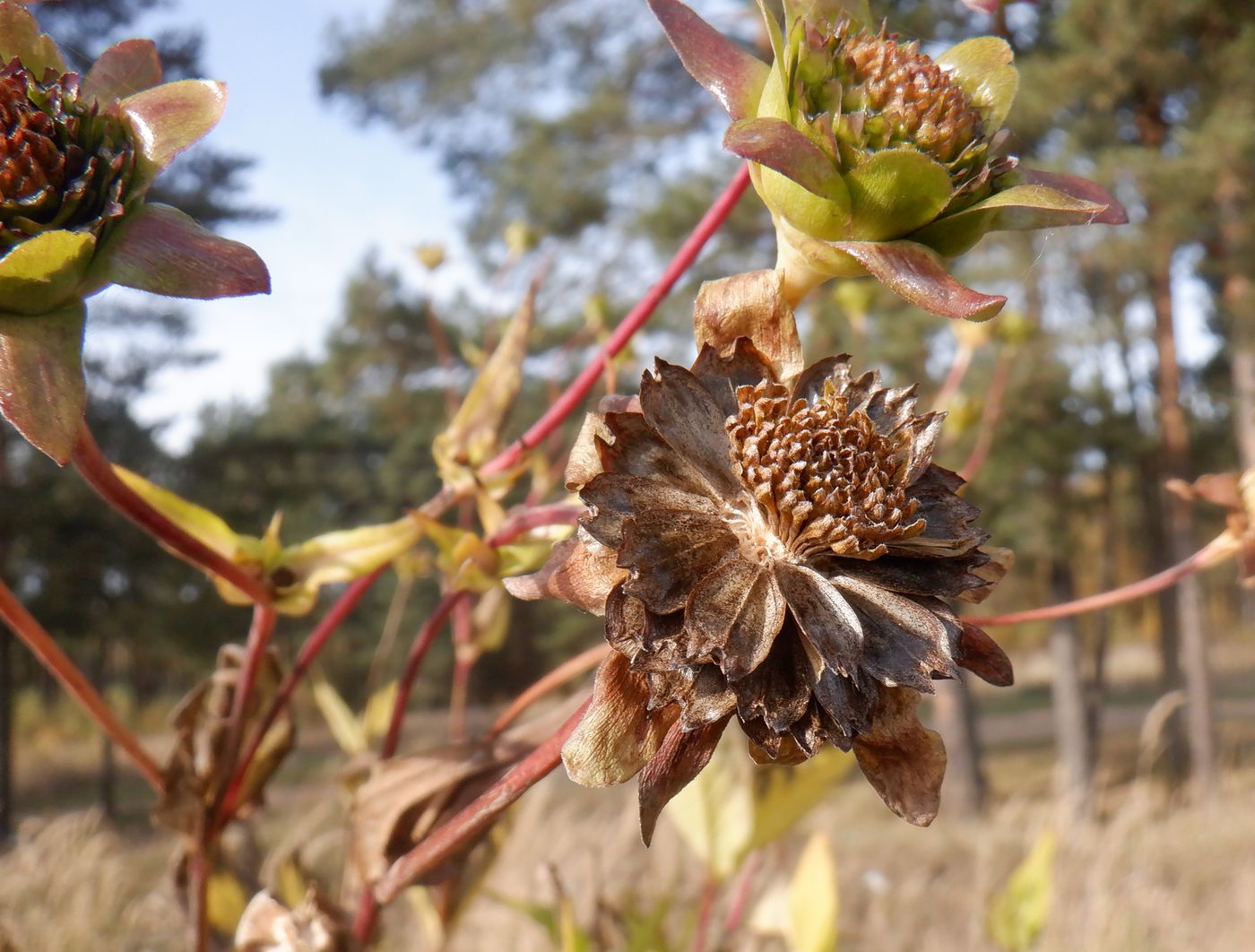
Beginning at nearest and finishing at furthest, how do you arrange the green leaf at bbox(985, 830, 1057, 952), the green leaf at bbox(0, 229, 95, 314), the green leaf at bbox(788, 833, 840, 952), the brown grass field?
the green leaf at bbox(0, 229, 95, 314) → the green leaf at bbox(788, 833, 840, 952) → the green leaf at bbox(985, 830, 1057, 952) → the brown grass field

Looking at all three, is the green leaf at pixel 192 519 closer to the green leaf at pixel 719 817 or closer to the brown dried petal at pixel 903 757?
the brown dried petal at pixel 903 757

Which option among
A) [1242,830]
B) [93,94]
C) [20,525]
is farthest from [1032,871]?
[20,525]

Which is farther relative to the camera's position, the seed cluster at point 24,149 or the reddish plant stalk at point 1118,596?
the reddish plant stalk at point 1118,596

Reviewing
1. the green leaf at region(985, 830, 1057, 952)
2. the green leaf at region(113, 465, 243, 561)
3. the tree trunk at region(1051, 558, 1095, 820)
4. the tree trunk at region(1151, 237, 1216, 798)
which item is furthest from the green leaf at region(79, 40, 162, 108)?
the tree trunk at region(1051, 558, 1095, 820)

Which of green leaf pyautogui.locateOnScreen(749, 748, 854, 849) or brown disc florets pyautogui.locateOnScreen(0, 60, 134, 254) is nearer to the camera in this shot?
brown disc florets pyautogui.locateOnScreen(0, 60, 134, 254)

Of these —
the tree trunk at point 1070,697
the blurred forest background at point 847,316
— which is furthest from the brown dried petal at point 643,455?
the tree trunk at point 1070,697

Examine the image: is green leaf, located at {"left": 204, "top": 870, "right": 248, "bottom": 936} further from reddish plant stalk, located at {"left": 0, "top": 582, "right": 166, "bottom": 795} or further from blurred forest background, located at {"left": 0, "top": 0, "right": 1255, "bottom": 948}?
blurred forest background, located at {"left": 0, "top": 0, "right": 1255, "bottom": 948}

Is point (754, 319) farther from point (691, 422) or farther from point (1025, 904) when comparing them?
point (1025, 904)
